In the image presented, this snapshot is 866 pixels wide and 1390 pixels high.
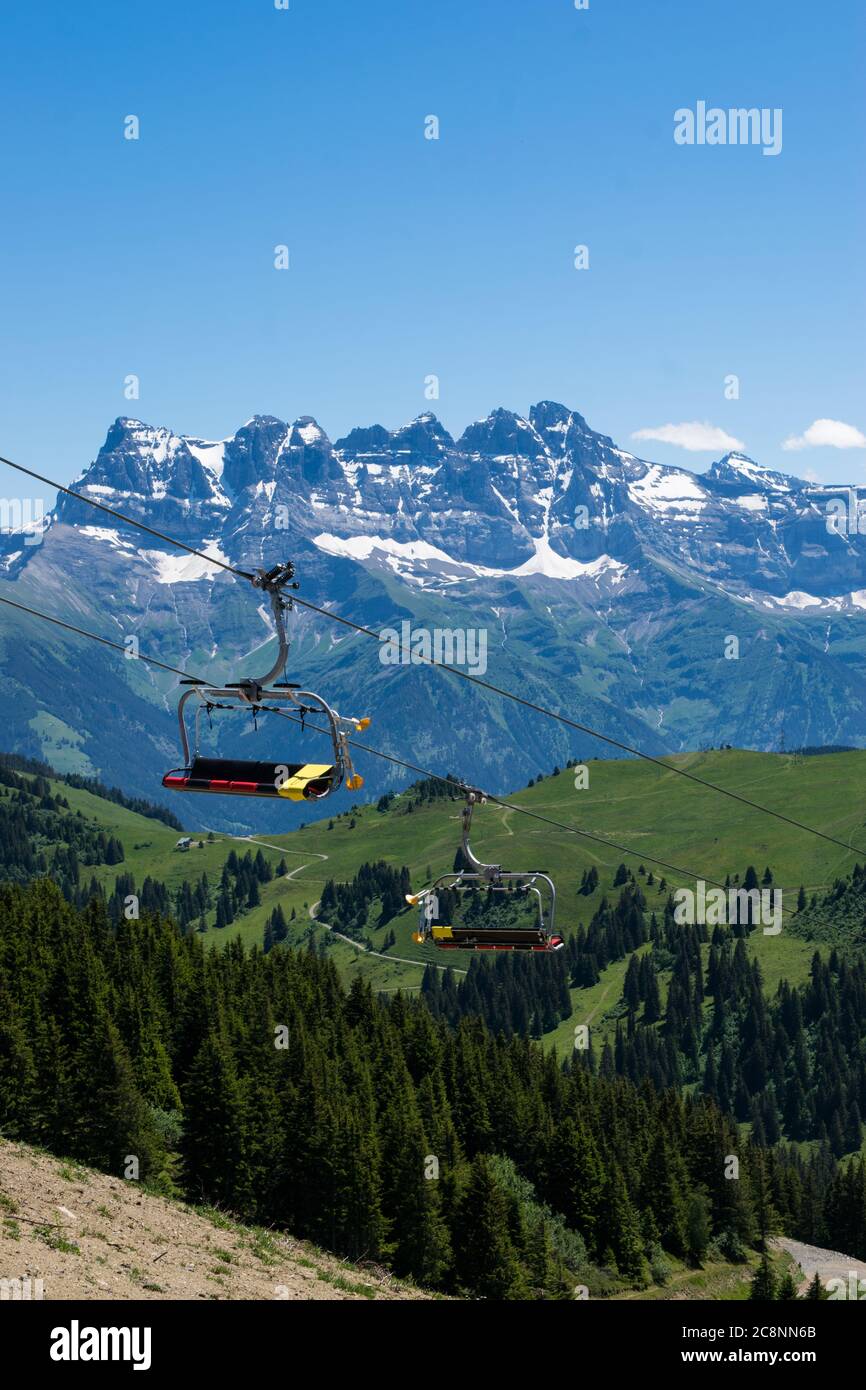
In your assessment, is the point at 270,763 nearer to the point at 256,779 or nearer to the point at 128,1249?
the point at 256,779

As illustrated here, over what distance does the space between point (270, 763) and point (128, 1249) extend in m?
25.6

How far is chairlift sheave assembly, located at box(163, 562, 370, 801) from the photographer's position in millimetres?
43281

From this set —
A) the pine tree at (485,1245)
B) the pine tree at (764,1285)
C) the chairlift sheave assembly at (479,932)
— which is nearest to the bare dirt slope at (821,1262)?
the pine tree at (764,1285)

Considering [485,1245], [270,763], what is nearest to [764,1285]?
[485,1245]

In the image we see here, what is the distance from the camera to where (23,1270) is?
50.6 meters

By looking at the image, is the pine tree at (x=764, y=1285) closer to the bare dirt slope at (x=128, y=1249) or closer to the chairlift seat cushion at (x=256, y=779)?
the bare dirt slope at (x=128, y=1249)

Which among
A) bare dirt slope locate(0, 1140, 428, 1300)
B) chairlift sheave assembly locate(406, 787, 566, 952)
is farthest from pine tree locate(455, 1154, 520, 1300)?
chairlift sheave assembly locate(406, 787, 566, 952)

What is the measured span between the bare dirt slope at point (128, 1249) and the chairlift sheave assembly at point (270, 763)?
17.1 metres

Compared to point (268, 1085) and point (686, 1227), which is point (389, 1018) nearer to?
point (686, 1227)

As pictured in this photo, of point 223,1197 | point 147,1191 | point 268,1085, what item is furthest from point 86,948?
point 147,1191

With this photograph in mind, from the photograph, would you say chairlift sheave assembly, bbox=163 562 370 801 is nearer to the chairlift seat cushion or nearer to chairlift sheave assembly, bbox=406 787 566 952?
the chairlift seat cushion

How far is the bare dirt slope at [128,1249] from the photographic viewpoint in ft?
174

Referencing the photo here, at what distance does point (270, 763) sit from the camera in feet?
151
